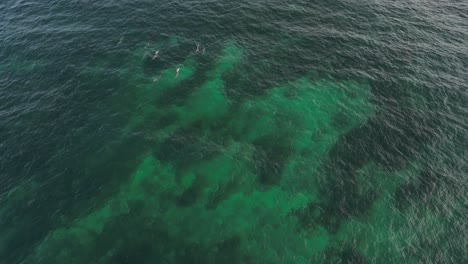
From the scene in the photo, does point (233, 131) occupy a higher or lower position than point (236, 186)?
higher

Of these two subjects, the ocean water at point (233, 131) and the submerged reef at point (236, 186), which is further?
the ocean water at point (233, 131)

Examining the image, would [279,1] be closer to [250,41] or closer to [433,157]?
[250,41]

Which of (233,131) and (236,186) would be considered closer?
(236,186)

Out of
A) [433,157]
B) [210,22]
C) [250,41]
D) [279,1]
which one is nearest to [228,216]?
[433,157]

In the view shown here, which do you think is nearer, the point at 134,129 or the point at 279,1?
the point at 134,129

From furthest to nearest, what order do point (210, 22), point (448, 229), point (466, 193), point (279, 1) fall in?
point (279, 1) < point (210, 22) < point (466, 193) < point (448, 229)

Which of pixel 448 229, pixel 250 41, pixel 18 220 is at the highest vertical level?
pixel 250 41

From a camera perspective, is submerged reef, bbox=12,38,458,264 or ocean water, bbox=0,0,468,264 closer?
submerged reef, bbox=12,38,458,264

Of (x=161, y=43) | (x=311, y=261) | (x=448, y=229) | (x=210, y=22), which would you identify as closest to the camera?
(x=311, y=261)
